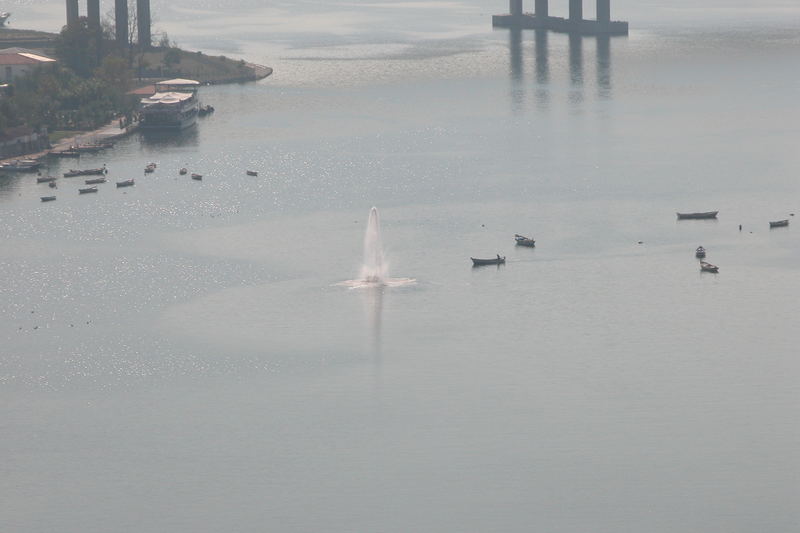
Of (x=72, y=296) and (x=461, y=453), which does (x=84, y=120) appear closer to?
(x=72, y=296)

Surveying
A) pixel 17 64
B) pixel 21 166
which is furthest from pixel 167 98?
pixel 21 166

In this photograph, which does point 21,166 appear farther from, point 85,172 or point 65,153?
point 65,153

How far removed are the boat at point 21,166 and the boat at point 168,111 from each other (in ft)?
77.6

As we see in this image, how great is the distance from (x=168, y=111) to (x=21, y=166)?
90.3 ft

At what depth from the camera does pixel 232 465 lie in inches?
2726

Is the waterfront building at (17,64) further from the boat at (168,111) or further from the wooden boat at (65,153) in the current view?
the wooden boat at (65,153)

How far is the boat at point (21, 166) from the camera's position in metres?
133

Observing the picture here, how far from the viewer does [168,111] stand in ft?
522

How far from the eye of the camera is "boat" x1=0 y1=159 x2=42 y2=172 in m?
133

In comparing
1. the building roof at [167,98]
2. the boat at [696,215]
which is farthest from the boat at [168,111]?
the boat at [696,215]

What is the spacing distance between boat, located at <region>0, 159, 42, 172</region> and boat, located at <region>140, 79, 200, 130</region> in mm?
23653

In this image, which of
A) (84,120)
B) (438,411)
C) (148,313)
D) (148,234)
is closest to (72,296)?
(148,313)

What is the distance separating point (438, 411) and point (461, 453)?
5071 millimetres

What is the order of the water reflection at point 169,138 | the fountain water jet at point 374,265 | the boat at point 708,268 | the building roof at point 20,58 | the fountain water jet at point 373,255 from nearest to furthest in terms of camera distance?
the fountain water jet at point 374,265 < the fountain water jet at point 373,255 < the boat at point 708,268 < the water reflection at point 169,138 < the building roof at point 20,58
